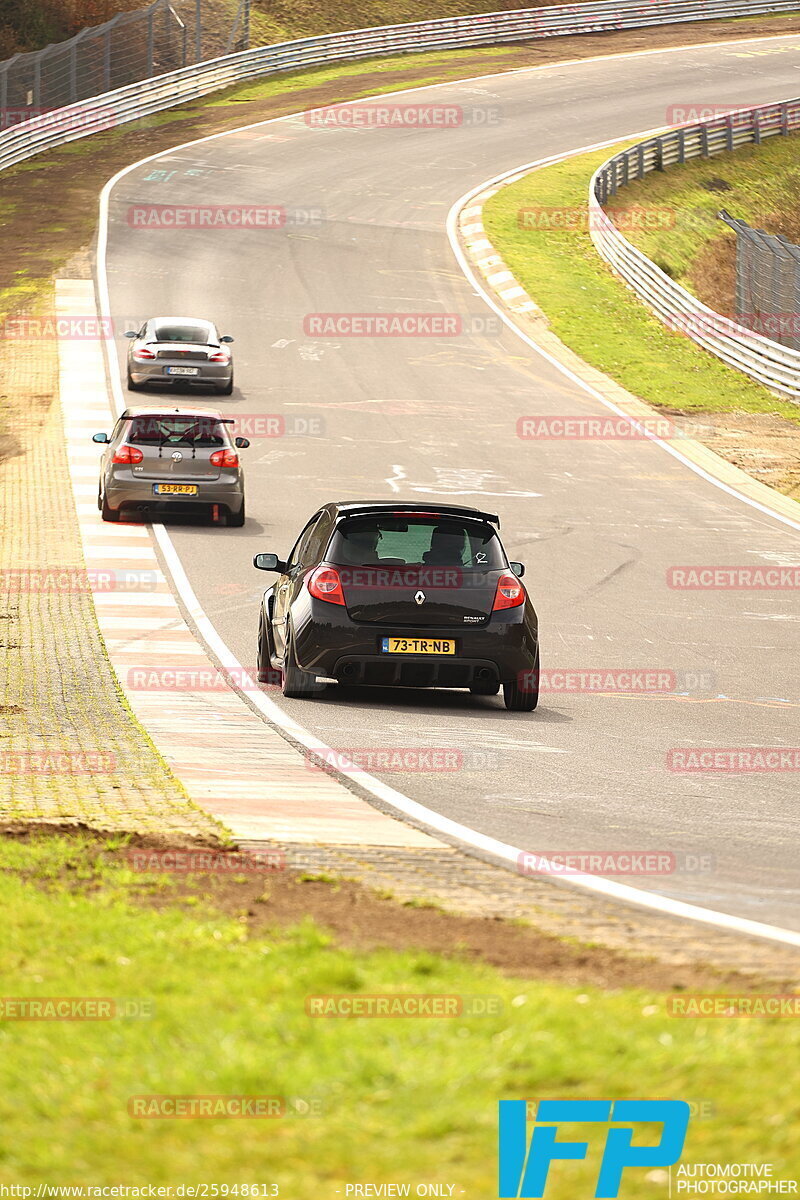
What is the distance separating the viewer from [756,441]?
32594mm

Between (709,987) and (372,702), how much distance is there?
26.6 feet

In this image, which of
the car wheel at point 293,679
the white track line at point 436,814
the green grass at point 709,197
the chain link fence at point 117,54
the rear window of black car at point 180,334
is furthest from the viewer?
the chain link fence at point 117,54

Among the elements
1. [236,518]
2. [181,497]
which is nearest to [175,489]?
[181,497]

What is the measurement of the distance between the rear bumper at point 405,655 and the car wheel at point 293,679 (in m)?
0.12

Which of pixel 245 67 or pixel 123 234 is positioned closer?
pixel 123 234

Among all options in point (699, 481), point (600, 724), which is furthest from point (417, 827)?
point (699, 481)

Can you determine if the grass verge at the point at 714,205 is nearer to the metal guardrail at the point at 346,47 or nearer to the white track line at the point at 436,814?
the metal guardrail at the point at 346,47

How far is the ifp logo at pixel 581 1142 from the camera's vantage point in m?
3.97

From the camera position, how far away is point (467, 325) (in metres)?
42.4

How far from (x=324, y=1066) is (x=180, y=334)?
1231 inches

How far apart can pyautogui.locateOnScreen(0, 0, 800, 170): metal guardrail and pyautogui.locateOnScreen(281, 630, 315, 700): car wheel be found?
160 feet

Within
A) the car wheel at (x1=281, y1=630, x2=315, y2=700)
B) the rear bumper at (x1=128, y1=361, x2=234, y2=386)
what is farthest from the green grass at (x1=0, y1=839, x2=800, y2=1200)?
the rear bumper at (x1=128, y1=361, x2=234, y2=386)

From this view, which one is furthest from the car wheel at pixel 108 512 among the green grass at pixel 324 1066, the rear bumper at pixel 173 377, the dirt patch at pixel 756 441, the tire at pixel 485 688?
the green grass at pixel 324 1066

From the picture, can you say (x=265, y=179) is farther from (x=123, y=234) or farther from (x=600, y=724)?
(x=600, y=724)
